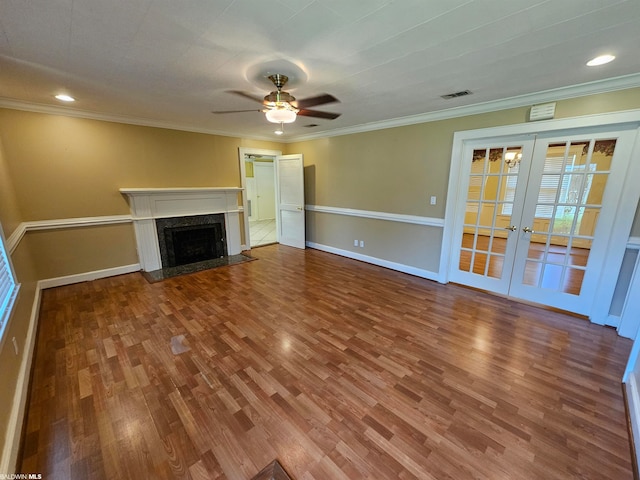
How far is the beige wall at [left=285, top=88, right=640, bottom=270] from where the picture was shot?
2.90 m

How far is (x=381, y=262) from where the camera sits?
14.4 feet

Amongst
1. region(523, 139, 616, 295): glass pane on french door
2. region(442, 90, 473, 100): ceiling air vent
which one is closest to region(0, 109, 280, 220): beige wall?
region(442, 90, 473, 100): ceiling air vent

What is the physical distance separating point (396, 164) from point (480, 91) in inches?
57.4

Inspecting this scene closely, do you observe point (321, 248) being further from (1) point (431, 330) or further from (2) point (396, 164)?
(1) point (431, 330)

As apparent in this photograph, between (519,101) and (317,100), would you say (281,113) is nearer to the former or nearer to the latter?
(317,100)

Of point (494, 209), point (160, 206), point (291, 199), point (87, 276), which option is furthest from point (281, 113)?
point (87, 276)

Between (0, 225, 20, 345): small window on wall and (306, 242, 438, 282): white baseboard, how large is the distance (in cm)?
413

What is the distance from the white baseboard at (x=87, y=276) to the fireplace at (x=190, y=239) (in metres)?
0.46

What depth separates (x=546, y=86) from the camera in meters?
2.45

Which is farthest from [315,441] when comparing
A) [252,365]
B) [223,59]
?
[223,59]

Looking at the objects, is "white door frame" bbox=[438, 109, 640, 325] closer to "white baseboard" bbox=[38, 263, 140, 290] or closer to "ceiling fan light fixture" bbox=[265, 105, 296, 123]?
"ceiling fan light fixture" bbox=[265, 105, 296, 123]

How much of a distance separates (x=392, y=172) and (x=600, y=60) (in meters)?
2.32

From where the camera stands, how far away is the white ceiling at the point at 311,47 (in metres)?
1.38

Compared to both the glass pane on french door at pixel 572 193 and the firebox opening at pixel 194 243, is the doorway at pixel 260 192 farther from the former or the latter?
the glass pane on french door at pixel 572 193
